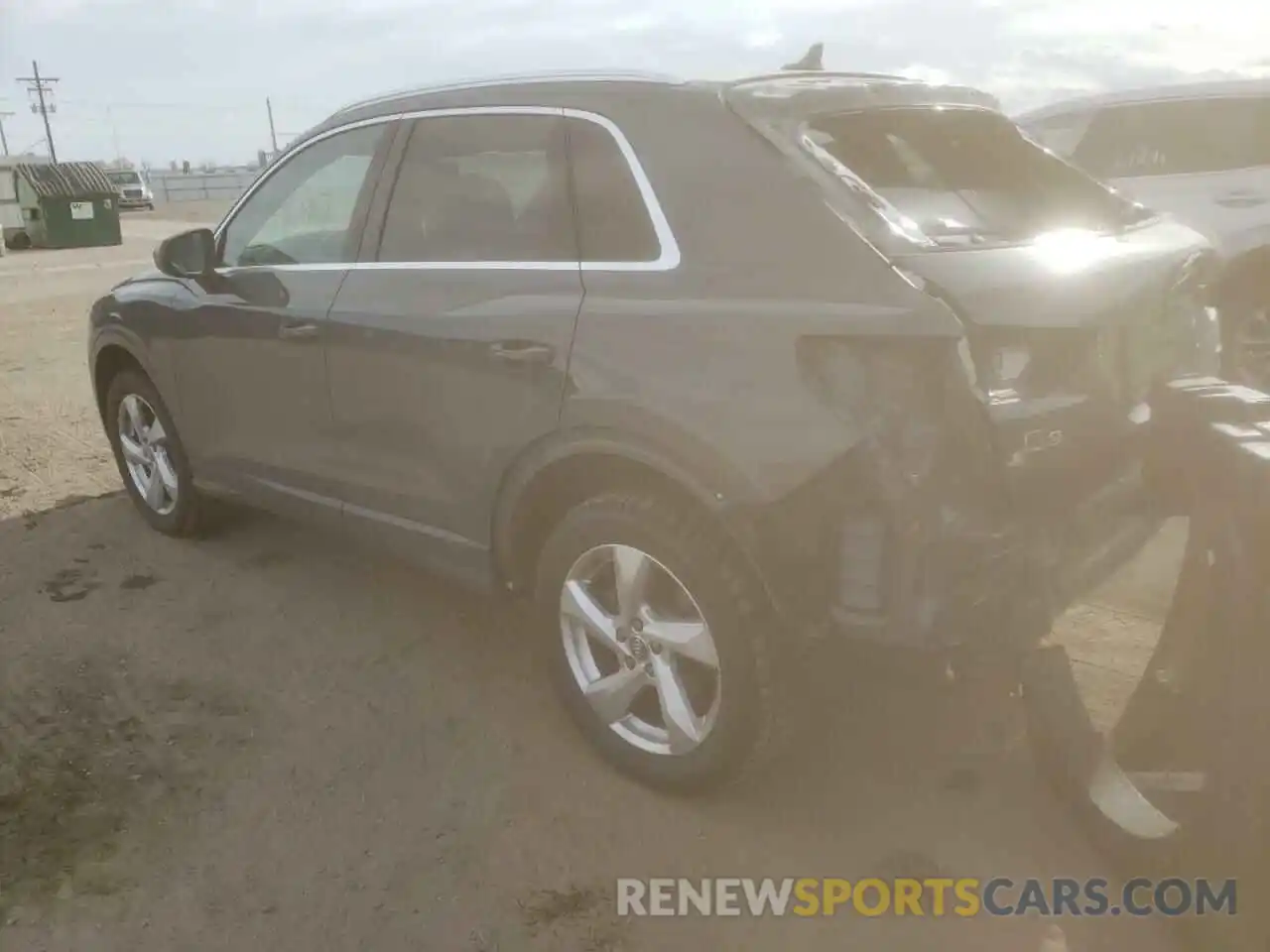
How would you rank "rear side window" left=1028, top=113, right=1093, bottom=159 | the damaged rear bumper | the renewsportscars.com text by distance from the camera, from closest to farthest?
1. the damaged rear bumper
2. the renewsportscars.com text
3. "rear side window" left=1028, top=113, right=1093, bottom=159

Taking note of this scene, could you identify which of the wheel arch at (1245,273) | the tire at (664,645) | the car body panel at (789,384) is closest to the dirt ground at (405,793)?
the tire at (664,645)

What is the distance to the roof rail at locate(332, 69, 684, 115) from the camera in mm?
2955

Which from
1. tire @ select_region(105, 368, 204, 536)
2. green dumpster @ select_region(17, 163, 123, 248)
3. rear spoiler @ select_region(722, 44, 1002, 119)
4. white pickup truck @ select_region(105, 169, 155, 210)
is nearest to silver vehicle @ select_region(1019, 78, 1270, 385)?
rear spoiler @ select_region(722, 44, 1002, 119)

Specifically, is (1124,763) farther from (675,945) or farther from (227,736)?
Result: (227,736)

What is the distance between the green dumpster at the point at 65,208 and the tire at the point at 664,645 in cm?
2546

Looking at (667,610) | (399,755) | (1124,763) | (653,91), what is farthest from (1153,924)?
(653,91)

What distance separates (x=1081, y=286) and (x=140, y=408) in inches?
163

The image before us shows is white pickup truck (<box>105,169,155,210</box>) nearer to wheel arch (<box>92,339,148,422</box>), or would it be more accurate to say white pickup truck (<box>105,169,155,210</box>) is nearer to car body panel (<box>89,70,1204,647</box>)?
wheel arch (<box>92,339,148,422</box>)

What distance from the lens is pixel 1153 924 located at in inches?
98.0

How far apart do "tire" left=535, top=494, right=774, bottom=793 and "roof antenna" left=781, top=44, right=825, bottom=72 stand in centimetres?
139

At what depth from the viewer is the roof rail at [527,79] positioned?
2.96 meters

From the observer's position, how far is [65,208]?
24.3 metres

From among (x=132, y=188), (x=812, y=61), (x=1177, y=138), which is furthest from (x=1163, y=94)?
(x=132, y=188)

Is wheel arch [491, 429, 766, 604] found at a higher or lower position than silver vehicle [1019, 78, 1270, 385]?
lower
